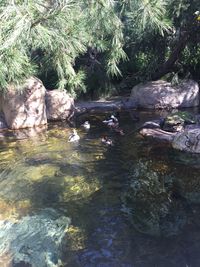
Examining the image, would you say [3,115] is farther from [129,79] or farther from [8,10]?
[8,10]

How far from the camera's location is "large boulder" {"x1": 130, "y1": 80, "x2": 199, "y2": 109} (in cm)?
941

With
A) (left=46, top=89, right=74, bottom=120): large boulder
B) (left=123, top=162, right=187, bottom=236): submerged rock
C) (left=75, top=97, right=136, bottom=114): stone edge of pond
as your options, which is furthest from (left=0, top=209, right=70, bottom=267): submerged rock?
(left=75, top=97, right=136, bottom=114): stone edge of pond

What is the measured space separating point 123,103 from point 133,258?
20.9ft

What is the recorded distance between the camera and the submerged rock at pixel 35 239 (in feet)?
12.3

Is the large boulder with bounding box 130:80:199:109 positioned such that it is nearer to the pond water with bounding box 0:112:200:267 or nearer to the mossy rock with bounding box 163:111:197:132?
the mossy rock with bounding box 163:111:197:132

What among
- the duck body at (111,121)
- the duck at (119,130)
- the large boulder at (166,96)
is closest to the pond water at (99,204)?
the duck at (119,130)

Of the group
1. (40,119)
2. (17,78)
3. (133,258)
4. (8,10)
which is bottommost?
(133,258)

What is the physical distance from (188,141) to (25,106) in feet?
12.3

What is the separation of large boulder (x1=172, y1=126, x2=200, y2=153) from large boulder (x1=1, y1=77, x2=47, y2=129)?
3.27 metres

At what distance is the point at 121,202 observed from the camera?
478 cm

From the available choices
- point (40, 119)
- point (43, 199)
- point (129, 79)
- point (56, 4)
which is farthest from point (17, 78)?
point (129, 79)

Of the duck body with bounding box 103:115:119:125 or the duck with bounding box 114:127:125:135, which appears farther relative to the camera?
the duck body with bounding box 103:115:119:125

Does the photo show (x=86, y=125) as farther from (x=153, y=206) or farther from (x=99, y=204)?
(x=153, y=206)

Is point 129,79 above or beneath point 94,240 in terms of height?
above
